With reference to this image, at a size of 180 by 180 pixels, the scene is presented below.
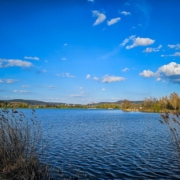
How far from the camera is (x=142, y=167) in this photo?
12289 mm

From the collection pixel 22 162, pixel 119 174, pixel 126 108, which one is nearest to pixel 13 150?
pixel 22 162

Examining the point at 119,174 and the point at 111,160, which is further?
the point at 111,160

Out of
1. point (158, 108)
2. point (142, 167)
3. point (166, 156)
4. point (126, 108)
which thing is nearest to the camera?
point (142, 167)

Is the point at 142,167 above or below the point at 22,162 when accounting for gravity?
below

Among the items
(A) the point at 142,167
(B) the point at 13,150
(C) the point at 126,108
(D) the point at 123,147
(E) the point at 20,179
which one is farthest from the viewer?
(C) the point at 126,108

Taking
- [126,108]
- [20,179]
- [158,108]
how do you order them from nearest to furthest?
1. [20,179]
2. [158,108]
3. [126,108]

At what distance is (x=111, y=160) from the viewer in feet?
45.5

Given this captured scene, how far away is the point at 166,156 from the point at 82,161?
6.53 meters

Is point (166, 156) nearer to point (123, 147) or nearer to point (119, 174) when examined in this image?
point (123, 147)

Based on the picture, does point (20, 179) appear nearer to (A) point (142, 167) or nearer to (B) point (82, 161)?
(B) point (82, 161)

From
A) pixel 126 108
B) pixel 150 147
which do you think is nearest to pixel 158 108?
pixel 126 108

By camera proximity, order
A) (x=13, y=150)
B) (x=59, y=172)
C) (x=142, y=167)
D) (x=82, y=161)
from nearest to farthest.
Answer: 1. (x=13, y=150)
2. (x=59, y=172)
3. (x=142, y=167)
4. (x=82, y=161)

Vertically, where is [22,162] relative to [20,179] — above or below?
above

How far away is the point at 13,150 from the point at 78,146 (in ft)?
30.0
